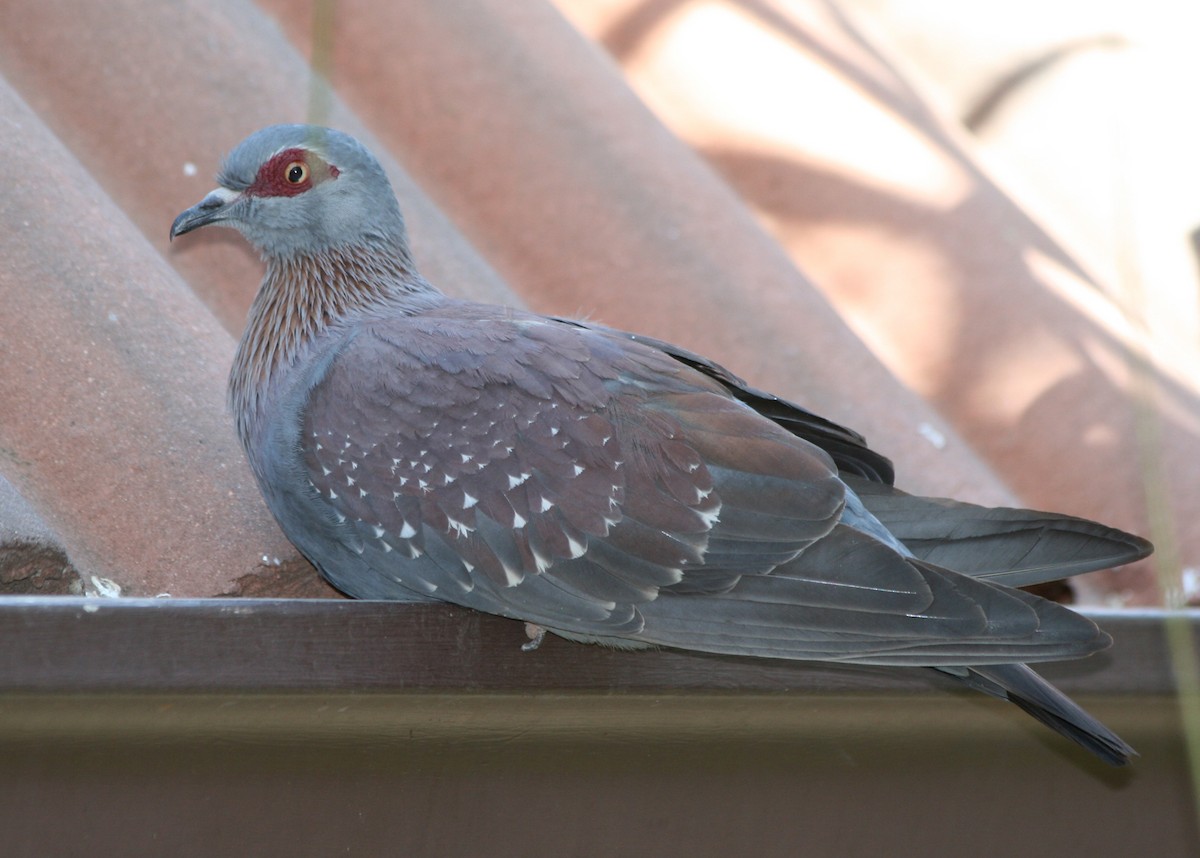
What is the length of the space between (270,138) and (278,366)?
0.49 m

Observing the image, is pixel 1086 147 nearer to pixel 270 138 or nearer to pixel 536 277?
pixel 536 277

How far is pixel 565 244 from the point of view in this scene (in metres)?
3.47

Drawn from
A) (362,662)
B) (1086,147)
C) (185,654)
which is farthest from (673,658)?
(1086,147)

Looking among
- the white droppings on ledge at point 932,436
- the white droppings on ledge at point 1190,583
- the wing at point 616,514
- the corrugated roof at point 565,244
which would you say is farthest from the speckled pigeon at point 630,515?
the white droppings on ledge at point 1190,583

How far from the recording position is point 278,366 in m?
2.46

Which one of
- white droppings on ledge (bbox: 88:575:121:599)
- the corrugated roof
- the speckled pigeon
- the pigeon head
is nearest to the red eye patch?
the pigeon head

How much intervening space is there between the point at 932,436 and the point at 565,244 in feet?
3.75

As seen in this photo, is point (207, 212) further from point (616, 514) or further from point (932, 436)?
point (932, 436)

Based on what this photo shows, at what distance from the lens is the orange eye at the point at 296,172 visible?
8.60 feet

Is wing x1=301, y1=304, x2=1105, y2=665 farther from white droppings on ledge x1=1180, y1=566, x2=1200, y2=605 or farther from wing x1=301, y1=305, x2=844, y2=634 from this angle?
white droppings on ledge x1=1180, y1=566, x2=1200, y2=605

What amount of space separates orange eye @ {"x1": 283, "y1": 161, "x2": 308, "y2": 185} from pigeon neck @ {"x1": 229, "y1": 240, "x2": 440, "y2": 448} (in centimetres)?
16

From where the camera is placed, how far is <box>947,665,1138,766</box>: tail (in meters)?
1.91

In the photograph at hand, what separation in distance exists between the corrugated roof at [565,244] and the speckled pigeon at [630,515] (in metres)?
0.29

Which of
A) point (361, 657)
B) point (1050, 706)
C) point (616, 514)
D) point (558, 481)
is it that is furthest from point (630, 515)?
point (1050, 706)
